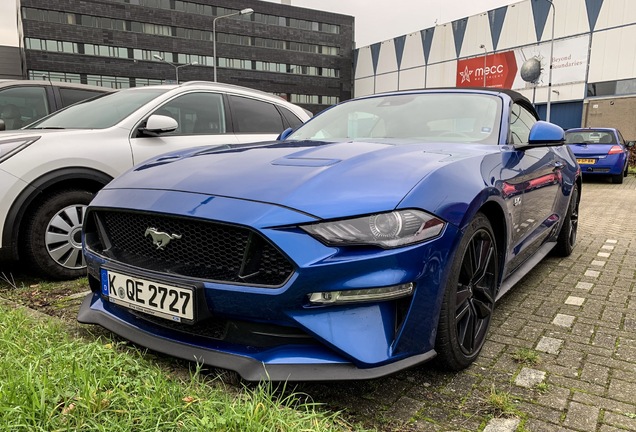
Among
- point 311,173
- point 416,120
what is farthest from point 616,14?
point 311,173

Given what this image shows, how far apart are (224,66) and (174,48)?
5730 millimetres

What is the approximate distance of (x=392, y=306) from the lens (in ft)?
5.55

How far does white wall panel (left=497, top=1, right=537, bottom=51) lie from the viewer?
114ft

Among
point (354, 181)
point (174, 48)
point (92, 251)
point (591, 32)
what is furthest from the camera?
point (174, 48)

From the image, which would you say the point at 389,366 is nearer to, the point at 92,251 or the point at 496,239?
the point at 496,239

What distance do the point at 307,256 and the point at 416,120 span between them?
179cm

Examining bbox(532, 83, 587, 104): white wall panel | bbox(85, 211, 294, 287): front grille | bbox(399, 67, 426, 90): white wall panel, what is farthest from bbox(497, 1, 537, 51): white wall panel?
bbox(85, 211, 294, 287): front grille

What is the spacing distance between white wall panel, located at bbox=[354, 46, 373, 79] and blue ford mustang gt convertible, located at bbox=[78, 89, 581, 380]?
52.1 metres

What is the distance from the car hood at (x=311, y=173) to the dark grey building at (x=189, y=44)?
4904 cm

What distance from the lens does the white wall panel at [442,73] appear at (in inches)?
1615

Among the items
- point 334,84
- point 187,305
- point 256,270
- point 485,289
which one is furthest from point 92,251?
point 334,84

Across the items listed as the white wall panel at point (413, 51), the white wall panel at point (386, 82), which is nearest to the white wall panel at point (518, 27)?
the white wall panel at point (413, 51)

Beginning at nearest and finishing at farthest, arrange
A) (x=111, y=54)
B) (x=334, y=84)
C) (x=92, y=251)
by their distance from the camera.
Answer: (x=92, y=251), (x=111, y=54), (x=334, y=84)

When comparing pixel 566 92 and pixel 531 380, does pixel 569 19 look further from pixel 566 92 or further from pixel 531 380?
pixel 531 380
